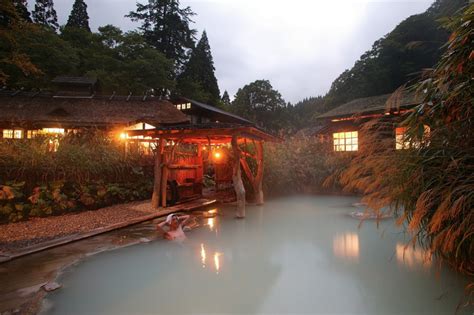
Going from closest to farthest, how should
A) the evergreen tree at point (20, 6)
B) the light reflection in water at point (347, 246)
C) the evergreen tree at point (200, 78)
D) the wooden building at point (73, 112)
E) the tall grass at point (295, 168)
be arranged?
the light reflection in water at point (347, 246), the evergreen tree at point (20, 6), the tall grass at point (295, 168), the wooden building at point (73, 112), the evergreen tree at point (200, 78)

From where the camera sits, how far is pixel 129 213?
7.12 meters

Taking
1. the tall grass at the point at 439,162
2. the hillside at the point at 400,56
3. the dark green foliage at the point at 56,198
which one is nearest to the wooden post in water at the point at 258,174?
the dark green foliage at the point at 56,198

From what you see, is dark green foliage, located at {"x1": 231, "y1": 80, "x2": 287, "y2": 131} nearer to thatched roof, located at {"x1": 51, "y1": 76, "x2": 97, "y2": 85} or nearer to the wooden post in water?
Result: thatched roof, located at {"x1": 51, "y1": 76, "x2": 97, "y2": 85}

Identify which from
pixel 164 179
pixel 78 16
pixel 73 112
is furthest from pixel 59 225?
pixel 78 16

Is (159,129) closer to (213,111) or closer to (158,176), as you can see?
(158,176)

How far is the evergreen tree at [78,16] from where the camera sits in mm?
29797

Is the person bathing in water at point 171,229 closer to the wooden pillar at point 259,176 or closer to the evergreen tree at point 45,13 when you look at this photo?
the wooden pillar at point 259,176

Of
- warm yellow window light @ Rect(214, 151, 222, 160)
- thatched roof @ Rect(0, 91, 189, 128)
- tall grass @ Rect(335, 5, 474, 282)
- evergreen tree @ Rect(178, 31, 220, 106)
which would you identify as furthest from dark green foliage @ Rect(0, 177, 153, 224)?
evergreen tree @ Rect(178, 31, 220, 106)

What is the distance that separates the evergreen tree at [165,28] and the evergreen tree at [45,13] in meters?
8.16

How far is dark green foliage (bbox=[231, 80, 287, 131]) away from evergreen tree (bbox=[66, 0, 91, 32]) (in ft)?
61.4

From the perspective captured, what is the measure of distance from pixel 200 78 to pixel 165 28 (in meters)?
7.20

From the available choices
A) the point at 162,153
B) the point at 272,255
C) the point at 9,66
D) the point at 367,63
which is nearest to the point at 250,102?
the point at 367,63

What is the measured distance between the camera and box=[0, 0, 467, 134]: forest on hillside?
22031 mm

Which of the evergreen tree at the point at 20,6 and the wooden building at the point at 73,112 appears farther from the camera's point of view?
the wooden building at the point at 73,112
